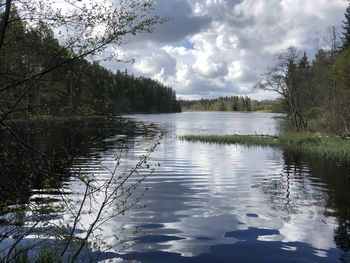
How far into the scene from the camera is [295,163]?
30.5m

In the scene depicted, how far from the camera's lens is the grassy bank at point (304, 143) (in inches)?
1313

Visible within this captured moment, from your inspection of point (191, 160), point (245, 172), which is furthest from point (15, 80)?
point (191, 160)

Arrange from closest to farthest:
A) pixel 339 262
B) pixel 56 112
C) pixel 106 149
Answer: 1. pixel 56 112
2. pixel 339 262
3. pixel 106 149

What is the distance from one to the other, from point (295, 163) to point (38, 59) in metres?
26.7

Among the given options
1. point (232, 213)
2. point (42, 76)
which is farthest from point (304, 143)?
point (42, 76)

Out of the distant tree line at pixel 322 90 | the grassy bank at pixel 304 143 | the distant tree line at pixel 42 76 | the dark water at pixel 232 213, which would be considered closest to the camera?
the distant tree line at pixel 42 76

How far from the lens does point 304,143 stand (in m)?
39.1

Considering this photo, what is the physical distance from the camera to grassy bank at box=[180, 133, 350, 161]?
33.3m

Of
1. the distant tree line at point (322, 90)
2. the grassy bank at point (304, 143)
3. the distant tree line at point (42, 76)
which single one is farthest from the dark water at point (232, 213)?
the distant tree line at point (322, 90)

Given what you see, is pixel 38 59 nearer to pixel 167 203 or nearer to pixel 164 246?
pixel 164 246

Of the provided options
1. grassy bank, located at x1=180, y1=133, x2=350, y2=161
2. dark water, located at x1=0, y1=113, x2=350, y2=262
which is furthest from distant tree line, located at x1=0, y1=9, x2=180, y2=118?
grassy bank, located at x1=180, y1=133, x2=350, y2=161

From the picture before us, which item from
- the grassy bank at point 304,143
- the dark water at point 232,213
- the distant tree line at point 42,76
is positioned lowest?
the dark water at point 232,213

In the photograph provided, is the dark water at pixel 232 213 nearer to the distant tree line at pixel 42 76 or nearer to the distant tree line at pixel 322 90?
the distant tree line at pixel 42 76

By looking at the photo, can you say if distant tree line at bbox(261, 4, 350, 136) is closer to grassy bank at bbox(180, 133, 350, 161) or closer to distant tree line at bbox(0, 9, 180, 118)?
grassy bank at bbox(180, 133, 350, 161)
